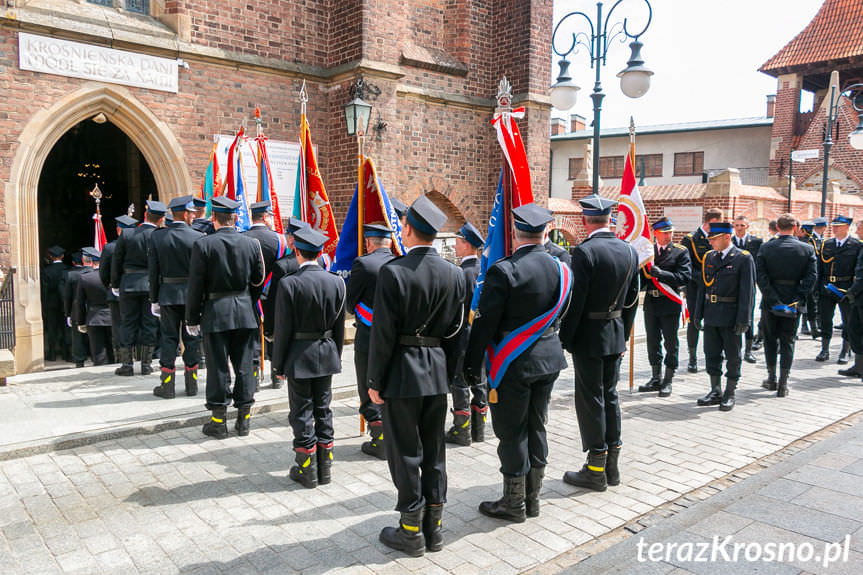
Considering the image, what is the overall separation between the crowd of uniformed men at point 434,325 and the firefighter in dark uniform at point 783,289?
0.7 inches

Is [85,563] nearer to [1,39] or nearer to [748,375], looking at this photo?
[1,39]

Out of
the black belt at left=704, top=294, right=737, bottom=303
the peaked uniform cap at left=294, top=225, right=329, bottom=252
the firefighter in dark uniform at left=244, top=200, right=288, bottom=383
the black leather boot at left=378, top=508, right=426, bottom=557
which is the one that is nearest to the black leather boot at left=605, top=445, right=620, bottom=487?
the black leather boot at left=378, top=508, right=426, bottom=557

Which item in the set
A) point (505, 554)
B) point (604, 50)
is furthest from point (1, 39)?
Answer: point (505, 554)

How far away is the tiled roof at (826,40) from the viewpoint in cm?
3011

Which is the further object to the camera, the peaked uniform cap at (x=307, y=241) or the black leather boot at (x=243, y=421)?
the black leather boot at (x=243, y=421)

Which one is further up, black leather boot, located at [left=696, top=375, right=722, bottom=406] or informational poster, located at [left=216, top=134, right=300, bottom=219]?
informational poster, located at [left=216, top=134, right=300, bottom=219]

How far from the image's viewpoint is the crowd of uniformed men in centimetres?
389

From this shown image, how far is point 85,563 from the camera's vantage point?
3.67 metres

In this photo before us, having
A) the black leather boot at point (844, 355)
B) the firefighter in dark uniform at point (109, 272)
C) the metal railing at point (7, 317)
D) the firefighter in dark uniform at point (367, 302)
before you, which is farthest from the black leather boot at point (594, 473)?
the metal railing at point (7, 317)

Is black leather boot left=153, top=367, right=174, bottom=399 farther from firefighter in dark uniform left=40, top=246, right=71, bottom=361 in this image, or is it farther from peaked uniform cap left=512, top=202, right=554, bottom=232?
firefighter in dark uniform left=40, top=246, right=71, bottom=361

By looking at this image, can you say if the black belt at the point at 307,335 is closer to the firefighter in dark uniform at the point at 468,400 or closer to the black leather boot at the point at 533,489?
the firefighter in dark uniform at the point at 468,400

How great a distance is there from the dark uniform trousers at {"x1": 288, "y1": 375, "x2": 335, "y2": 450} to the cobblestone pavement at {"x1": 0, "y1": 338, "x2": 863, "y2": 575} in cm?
37

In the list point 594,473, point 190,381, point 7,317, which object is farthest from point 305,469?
point 7,317

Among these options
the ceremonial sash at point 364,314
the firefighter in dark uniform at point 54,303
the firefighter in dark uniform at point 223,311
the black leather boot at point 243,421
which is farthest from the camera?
the firefighter in dark uniform at point 54,303
